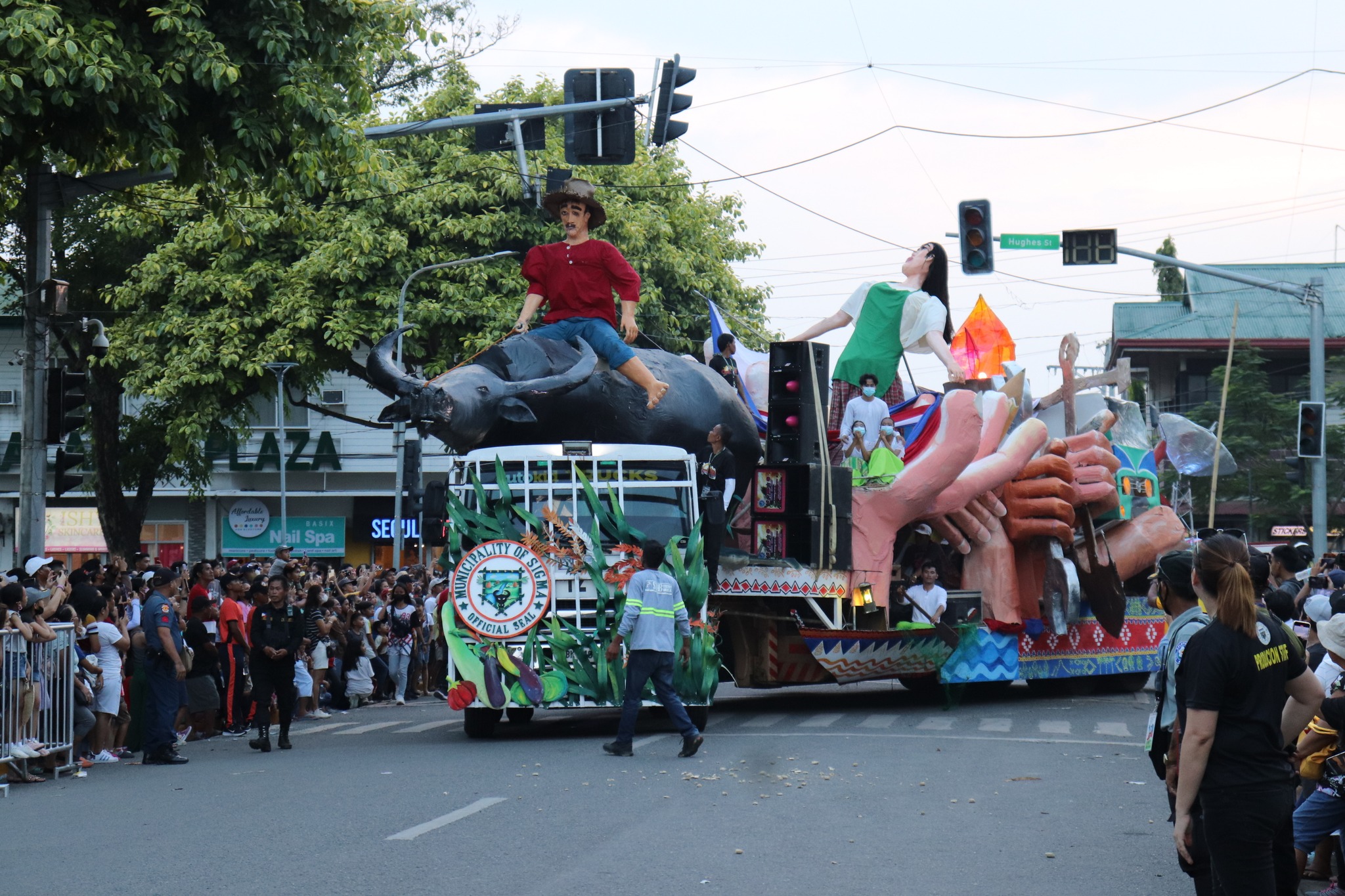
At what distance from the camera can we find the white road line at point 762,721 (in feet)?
55.9

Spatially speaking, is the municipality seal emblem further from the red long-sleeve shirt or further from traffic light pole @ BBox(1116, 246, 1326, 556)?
traffic light pole @ BBox(1116, 246, 1326, 556)

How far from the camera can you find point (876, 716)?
59.6 ft

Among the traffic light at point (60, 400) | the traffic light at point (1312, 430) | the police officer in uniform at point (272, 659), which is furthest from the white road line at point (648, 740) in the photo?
the traffic light at point (1312, 430)

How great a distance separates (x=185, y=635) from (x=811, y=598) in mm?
6032

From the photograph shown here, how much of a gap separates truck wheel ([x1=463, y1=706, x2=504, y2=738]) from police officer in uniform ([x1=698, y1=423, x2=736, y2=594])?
2.38m

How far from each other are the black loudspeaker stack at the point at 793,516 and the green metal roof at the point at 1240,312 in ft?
114

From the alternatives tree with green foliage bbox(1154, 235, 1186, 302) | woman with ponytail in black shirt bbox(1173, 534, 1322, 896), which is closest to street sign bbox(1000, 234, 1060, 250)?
woman with ponytail in black shirt bbox(1173, 534, 1322, 896)

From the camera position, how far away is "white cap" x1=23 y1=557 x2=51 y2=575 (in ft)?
49.0

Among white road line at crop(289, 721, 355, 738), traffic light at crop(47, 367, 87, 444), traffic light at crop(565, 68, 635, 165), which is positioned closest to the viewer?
traffic light at crop(565, 68, 635, 165)

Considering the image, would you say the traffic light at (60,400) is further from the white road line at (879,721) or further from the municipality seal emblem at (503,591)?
the white road line at (879,721)

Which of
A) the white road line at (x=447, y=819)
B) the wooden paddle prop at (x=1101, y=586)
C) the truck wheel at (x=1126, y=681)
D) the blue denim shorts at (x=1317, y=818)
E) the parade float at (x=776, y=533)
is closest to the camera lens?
the blue denim shorts at (x=1317, y=818)

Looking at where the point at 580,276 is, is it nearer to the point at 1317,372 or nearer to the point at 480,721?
the point at 480,721

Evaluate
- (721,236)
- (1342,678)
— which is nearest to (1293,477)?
(721,236)

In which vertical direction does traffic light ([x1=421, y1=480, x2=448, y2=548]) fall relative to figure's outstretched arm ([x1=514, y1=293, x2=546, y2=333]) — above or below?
below
